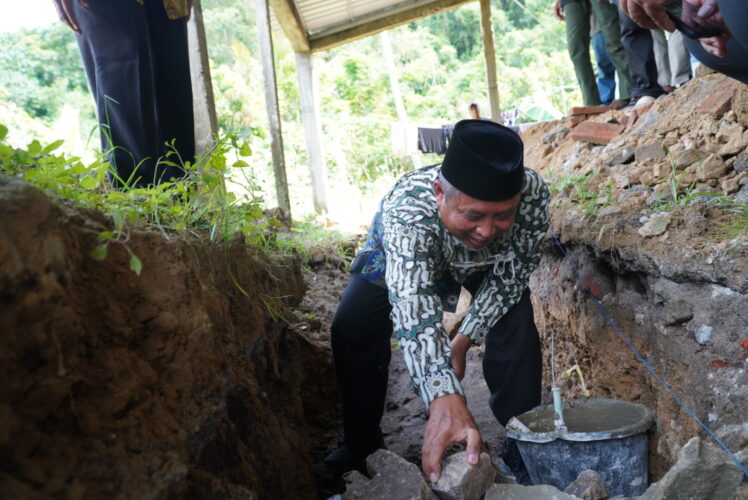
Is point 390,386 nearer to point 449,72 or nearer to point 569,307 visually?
point 569,307

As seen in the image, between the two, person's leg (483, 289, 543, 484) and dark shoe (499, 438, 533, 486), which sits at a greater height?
person's leg (483, 289, 543, 484)

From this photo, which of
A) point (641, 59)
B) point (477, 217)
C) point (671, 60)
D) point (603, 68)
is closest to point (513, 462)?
point (477, 217)

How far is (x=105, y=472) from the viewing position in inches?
44.8

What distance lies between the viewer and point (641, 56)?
5375 millimetres

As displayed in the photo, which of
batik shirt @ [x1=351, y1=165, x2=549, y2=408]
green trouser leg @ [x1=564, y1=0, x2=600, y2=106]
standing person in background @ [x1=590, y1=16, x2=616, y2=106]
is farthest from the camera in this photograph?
standing person in background @ [x1=590, y1=16, x2=616, y2=106]

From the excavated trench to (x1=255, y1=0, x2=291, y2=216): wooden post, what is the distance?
195 centimetres

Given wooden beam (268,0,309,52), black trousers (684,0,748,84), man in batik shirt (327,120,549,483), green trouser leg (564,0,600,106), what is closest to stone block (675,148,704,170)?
black trousers (684,0,748,84)

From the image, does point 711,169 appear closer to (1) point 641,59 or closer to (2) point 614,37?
(1) point 641,59

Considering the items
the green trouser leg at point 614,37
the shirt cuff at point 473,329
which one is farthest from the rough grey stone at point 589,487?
the green trouser leg at point 614,37

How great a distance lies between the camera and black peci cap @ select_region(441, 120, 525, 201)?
2.24 m

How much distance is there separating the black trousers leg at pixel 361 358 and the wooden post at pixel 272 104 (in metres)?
3.50

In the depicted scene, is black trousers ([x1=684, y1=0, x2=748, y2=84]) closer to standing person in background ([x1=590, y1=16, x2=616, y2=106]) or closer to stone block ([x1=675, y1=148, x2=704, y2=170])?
stone block ([x1=675, y1=148, x2=704, y2=170])

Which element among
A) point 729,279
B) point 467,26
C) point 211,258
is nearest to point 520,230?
point 729,279

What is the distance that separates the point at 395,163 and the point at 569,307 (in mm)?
13263
